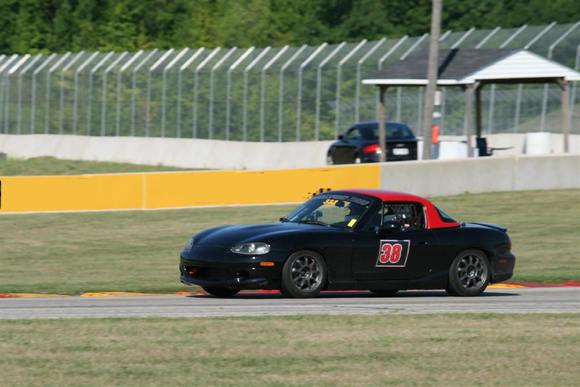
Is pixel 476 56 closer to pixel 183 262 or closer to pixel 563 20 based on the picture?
pixel 183 262

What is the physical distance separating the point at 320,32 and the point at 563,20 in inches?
598

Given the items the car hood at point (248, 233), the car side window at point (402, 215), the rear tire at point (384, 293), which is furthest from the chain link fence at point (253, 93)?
the car hood at point (248, 233)

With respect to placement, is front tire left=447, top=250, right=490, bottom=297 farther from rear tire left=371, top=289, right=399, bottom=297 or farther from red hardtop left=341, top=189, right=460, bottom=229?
rear tire left=371, top=289, right=399, bottom=297

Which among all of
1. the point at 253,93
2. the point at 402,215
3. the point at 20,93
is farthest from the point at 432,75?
the point at 20,93

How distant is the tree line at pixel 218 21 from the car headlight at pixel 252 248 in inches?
2294

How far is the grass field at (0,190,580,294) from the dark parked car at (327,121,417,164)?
727cm

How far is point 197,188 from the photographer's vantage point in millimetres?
28703

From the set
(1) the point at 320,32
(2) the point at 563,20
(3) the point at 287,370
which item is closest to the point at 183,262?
(3) the point at 287,370

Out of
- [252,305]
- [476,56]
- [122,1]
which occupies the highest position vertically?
[122,1]

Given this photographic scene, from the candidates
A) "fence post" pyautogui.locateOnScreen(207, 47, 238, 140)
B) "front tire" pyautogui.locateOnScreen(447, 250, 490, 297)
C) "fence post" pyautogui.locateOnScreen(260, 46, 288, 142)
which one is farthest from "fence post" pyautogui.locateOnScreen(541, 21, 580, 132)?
"front tire" pyautogui.locateOnScreen(447, 250, 490, 297)

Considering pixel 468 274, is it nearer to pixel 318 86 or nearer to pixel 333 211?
pixel 333 211

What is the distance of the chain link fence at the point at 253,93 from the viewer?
139ft

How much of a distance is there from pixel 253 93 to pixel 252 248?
34.6 metres

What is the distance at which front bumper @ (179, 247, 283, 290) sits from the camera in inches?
594
